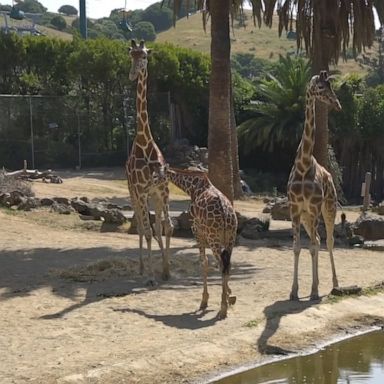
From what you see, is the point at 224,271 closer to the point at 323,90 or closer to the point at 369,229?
the point at 323,90

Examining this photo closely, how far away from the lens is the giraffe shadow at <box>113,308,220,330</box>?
34.9ft

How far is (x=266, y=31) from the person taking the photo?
117688 millimetres

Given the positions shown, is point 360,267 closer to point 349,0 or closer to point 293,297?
point 293,297

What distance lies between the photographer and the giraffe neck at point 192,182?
11703 millimetres

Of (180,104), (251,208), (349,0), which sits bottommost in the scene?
(251,208)

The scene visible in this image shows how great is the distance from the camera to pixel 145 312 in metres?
11.2

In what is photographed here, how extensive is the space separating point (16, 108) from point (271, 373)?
22.9 meters

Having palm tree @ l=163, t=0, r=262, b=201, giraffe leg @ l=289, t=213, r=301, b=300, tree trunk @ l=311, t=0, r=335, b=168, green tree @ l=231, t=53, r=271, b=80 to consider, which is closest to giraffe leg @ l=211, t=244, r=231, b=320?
giraffe leg @ l=289, t=213, r=301, b=300

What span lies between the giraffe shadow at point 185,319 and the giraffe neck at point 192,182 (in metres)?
1.57

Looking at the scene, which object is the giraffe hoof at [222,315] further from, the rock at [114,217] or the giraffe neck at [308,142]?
the rock at [114,217]

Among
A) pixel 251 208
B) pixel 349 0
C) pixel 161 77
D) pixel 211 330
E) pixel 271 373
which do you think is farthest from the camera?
pixel 161 77

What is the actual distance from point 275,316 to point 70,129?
22084 millimetres

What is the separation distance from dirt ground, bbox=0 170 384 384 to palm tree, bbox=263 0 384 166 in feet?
16.9

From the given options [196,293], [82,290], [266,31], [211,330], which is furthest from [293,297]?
[266,31]
